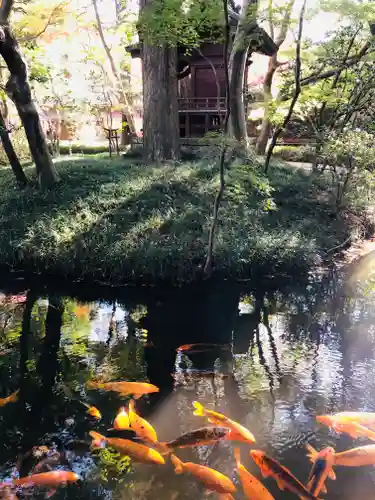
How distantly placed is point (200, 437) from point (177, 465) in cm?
30

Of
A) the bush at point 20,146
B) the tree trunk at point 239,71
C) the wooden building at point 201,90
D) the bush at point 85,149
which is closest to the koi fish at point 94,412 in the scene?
the tree trunk at point 239,71

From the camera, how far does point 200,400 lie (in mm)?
5031

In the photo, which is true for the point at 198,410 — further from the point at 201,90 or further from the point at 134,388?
the point at 201,90

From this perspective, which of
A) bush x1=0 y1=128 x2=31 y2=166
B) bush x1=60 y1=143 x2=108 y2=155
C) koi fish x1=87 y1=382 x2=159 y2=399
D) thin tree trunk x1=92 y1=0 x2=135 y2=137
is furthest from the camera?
bush x1=60 y1=143 x2=108 y2=155

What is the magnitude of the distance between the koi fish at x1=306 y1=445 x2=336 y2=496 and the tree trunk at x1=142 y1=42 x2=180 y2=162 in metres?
9.63

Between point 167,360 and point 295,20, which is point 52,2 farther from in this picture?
point 167,360

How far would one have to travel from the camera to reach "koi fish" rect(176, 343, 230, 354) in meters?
6.24

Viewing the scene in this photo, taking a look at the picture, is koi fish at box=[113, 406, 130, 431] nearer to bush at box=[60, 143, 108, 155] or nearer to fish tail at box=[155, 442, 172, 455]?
fish tail at box=[155, 442, 172, 455]

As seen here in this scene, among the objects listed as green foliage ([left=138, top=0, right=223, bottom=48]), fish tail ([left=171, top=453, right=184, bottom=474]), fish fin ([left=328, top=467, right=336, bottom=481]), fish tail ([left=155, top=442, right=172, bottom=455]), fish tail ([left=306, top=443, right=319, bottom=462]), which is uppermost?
green foliage ([left=138, top=0, right=223, bottom=48])

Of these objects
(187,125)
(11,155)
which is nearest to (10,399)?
(11,155)

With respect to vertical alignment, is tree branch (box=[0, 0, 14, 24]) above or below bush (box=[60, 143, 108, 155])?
above

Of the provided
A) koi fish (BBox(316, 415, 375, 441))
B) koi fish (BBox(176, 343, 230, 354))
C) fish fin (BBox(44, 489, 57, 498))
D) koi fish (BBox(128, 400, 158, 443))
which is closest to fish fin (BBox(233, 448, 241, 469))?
koi fish (BBox(128, 400, 158, 443))

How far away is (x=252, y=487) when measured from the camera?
364cm

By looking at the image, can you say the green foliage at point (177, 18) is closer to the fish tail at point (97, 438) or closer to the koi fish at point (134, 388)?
the koi fish at point (134, 388)
